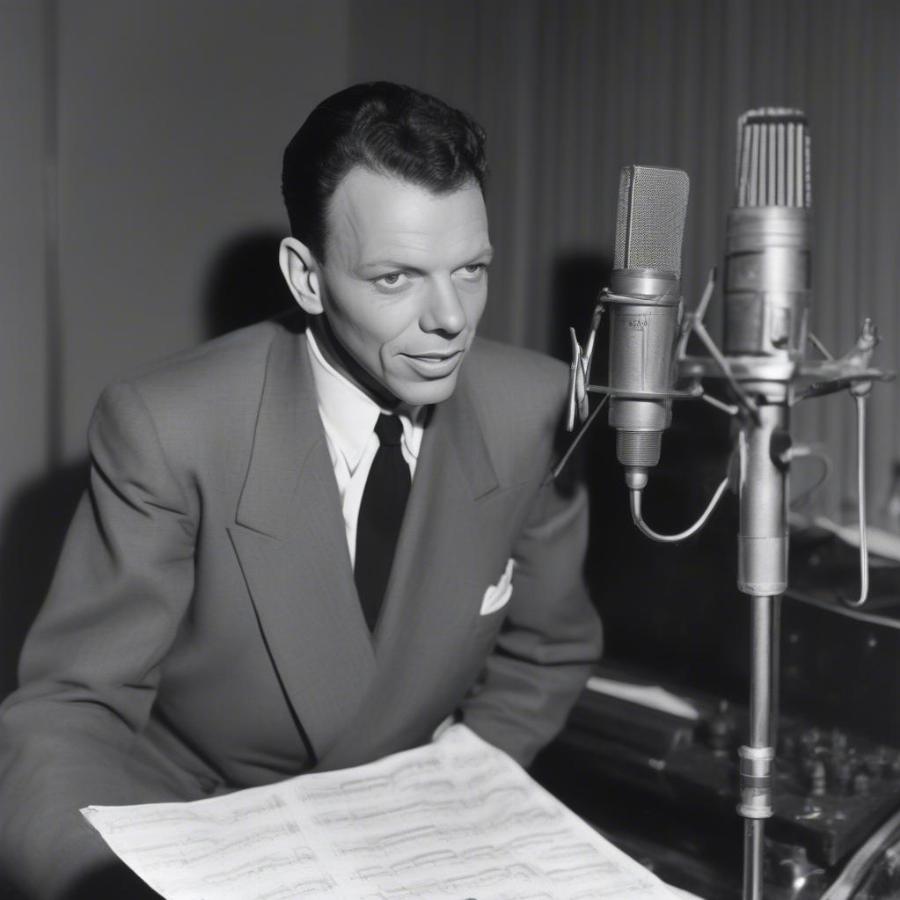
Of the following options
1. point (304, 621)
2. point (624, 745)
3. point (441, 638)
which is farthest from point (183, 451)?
point (624, 745)

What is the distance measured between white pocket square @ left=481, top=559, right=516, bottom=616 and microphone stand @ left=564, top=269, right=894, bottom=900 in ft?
1.72

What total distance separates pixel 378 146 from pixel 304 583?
1.43 feet

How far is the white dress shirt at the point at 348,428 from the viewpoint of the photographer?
1280mm

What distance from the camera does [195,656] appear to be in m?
1.25

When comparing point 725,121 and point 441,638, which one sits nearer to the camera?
point 441,638

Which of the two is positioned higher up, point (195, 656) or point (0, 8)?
point (0, 8)

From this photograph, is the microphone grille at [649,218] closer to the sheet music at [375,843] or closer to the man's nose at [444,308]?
the man's nose at [444,308]

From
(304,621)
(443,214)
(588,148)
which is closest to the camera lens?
(443,214)

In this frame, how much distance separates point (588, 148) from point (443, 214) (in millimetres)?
841

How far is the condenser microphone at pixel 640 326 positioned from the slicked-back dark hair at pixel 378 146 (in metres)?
0.25

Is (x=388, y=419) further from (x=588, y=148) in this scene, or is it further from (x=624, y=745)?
(x=588, y=148)

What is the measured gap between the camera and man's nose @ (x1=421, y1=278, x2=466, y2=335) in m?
1.05

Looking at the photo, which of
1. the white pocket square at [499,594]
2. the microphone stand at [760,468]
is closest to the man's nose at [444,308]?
the microphone stand at [760,468]

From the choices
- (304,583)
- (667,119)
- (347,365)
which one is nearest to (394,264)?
(347,365)
